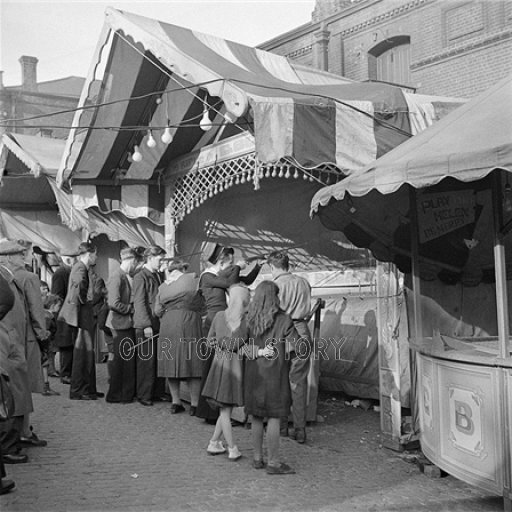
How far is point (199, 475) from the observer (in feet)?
17.9

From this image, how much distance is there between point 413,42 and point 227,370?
14.1 m

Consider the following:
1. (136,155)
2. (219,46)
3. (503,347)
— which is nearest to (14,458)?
(503,347)

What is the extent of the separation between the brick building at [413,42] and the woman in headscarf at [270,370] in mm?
11007

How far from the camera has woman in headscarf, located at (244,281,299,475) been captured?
18.2ft

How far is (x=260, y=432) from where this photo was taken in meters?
5.71

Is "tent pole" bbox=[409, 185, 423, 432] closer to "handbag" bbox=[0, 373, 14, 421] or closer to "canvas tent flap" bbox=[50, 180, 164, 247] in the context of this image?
"handbag" bbox=[0, 373, 14, 421]

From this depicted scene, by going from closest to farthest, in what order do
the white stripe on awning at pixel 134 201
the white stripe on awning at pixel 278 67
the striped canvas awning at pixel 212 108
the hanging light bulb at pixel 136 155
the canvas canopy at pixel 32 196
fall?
the striped canvas awning at pixel 212 108, the hanging light bulb at pixel 136 155, the white stripe on awning at pixel 278 67, the white stripe on awning at pixel 134 201, the canvas canopy at pixel 32 196

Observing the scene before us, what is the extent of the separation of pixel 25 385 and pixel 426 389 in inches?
136

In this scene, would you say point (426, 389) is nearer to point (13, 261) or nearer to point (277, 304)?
point (277, 304)

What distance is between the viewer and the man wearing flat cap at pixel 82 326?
843 cm

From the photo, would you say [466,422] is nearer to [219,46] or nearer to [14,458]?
[14,458]

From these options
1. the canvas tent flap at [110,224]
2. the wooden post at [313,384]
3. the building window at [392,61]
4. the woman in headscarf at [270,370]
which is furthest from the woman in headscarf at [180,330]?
the building window at [392,61]

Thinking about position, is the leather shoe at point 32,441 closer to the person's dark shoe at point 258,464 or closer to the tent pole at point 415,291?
the person's dark shoe at point 258,464

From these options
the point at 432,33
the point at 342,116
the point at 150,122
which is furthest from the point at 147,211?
the point at 432,33
